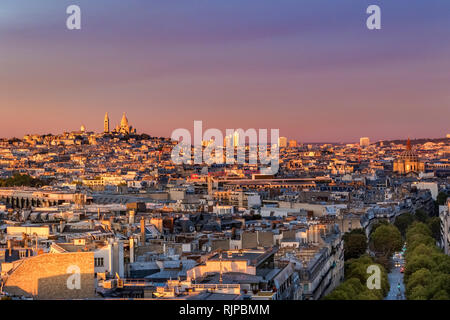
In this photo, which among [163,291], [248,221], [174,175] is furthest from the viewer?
[174,175]

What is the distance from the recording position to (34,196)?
75188 millimetres

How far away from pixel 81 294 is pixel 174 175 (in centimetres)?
9096

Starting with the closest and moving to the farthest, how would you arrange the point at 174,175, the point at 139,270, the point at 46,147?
the point at 139,270
the point at 174,175
the point at 46,147

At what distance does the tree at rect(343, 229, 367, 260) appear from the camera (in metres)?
35.0

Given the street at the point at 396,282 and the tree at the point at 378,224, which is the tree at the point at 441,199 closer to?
the tree at the point at 378,224

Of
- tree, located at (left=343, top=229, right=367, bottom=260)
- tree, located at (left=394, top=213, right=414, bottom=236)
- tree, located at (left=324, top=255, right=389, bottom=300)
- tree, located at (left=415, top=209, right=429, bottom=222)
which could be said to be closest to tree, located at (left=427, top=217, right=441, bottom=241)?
tree, located at (left=394, top=213, right=414, bottom=236)

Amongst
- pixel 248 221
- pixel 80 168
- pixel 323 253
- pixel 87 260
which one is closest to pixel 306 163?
pixel 80 168

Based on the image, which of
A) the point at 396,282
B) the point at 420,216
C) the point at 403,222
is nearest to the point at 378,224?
the point at 403,222

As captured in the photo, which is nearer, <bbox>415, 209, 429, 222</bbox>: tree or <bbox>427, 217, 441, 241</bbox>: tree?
<bbox>427, 217, 441, 241</bbox>: tree

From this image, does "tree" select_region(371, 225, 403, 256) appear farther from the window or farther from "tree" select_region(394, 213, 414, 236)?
the window

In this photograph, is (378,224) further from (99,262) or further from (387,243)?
(99,262)

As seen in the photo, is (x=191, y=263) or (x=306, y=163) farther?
(x=306, y=163)

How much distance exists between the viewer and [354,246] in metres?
35.5
